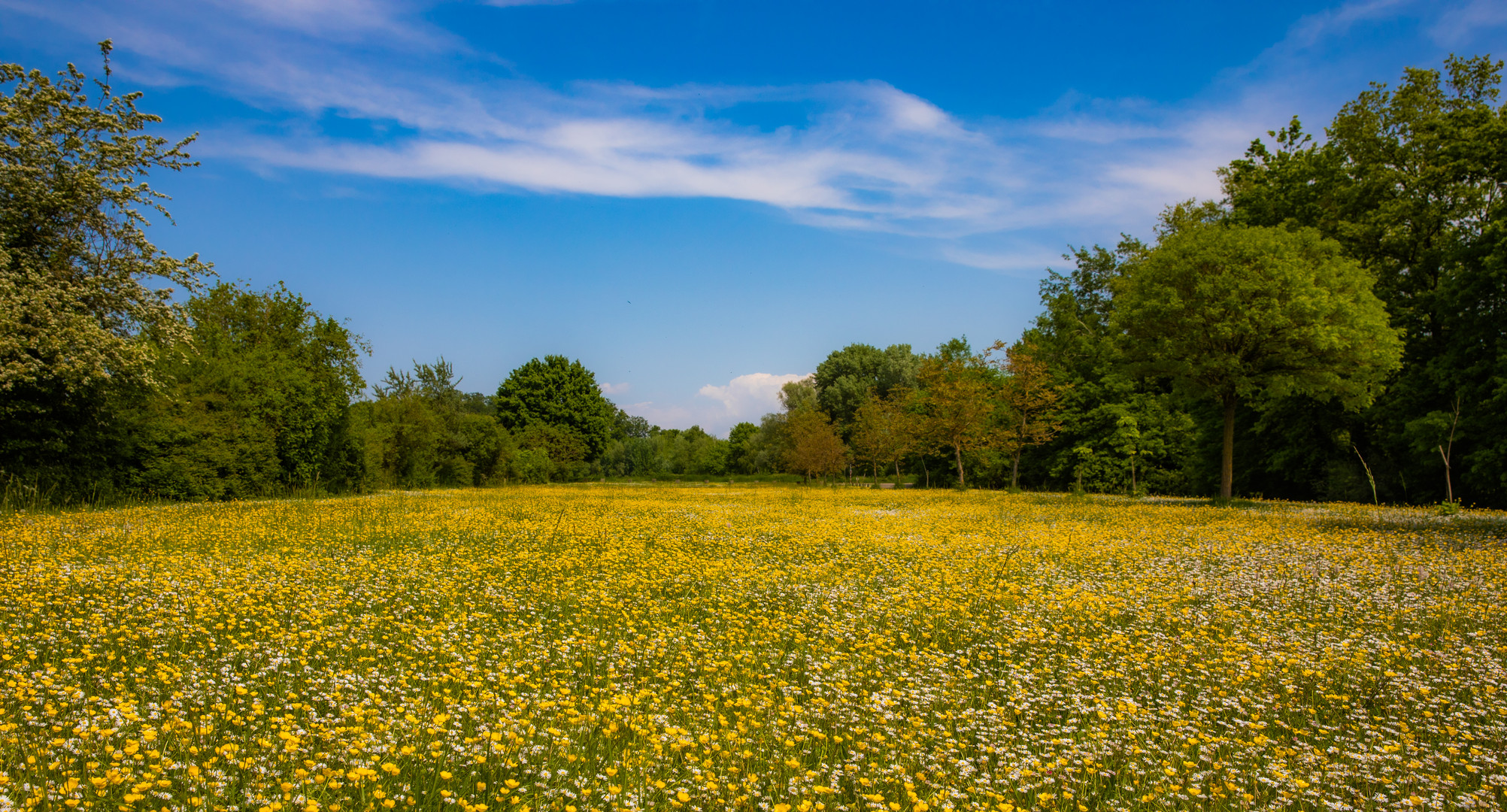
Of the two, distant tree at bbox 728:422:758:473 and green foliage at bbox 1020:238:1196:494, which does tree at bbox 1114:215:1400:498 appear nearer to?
green foliage at bbox 1020:238:1196:494

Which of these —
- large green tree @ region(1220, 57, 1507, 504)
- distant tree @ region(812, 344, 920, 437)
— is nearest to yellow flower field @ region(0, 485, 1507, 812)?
large green tree @ region(1220, 57, 1507, 504)

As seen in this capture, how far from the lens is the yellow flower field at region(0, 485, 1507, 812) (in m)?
4.26

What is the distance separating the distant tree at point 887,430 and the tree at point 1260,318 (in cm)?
2101

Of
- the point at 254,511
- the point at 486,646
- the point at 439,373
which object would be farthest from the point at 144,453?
the point at 439,373

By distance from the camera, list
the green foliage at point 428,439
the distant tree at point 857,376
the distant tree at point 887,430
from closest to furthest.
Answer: the green foliage at point 428,439 → the distant tree at point 887,430 → the distant tree at point 857,376

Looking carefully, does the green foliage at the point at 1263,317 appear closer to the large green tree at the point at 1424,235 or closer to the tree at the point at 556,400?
the large green tree at the point at 1424,235

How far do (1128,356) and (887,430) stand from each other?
83.8 ft

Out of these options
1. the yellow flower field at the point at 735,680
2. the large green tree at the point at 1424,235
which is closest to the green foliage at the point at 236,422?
the yellow flower field at the point at 735,680

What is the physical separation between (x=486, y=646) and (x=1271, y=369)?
102ft

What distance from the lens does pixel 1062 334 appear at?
172 ft

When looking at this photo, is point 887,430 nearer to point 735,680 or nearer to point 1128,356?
point 1128,356

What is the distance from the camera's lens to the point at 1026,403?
42.2 metres

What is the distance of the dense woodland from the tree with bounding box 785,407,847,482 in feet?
31.7

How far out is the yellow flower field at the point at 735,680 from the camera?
4258 mm
